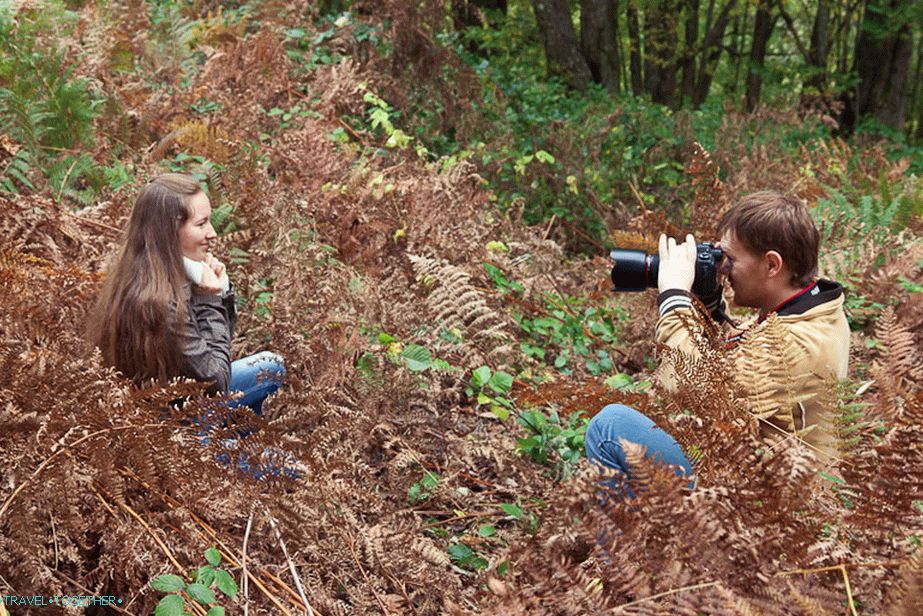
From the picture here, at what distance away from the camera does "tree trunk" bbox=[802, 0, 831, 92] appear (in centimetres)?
1162

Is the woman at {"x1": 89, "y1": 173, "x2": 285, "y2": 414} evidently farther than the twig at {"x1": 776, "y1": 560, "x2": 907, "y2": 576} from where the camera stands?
Yes

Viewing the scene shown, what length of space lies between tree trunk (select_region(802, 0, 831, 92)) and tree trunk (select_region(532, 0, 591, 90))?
14.4 ft

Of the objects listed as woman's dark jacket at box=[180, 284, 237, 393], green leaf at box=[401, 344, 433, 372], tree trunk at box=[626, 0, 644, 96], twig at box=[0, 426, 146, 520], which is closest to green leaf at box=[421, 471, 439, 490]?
green leaf at box=[401, 344, 433, 372]

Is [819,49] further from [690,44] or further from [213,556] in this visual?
[213,556]

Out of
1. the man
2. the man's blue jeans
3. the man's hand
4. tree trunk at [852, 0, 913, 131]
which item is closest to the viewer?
the man

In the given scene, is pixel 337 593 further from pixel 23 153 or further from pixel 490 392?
pixel 23 153

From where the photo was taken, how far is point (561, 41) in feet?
30.8

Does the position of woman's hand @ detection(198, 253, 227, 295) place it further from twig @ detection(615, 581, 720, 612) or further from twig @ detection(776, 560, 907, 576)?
twig @ detection(776, 560, 907, 576)

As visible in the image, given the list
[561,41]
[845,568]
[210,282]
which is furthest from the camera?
[561,41]

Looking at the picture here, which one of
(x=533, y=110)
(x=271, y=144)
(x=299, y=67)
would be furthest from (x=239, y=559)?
(x=533, y=110)

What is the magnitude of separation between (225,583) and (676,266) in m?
1.79

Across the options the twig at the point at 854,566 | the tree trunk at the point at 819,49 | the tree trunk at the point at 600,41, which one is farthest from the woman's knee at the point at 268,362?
the tree trunk at the point at 819,49

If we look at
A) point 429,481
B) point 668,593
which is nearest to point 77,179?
point 429,481

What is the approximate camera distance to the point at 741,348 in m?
2.00
